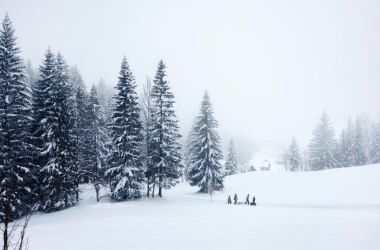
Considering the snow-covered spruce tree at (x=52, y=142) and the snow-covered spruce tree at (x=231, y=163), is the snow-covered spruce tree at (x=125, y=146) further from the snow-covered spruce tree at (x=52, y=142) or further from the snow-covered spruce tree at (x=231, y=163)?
the snow-covered spruce tree at (x=231, y=163)

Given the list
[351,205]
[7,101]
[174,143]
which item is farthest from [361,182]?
[7,101]

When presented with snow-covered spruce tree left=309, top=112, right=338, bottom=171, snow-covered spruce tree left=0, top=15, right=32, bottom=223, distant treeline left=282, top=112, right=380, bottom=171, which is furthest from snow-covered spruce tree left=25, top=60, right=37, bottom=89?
distant treeline left=282, top=112, right=380, bottom=171

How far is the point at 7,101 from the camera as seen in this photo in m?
26.1

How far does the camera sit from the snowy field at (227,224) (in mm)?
13430

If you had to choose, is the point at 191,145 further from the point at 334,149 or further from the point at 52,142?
the point at 334,149

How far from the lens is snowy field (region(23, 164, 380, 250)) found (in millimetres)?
13430

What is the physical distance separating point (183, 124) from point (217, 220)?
171 meters

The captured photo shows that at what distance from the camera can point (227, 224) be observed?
1889 centimetres

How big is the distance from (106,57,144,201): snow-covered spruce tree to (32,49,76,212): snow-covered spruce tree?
455cm

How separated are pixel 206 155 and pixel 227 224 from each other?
25.0 m

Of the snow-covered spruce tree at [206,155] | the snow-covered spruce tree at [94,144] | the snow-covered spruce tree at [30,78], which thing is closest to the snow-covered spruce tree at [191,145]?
the snow-covered spruce tree at [206,155]

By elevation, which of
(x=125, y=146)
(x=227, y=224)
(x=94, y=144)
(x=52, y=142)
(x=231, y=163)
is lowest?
(x=227, y=224)

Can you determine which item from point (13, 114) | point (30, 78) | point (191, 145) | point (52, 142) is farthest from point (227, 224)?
point (30, 78)

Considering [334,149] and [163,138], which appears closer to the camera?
[163,138]
